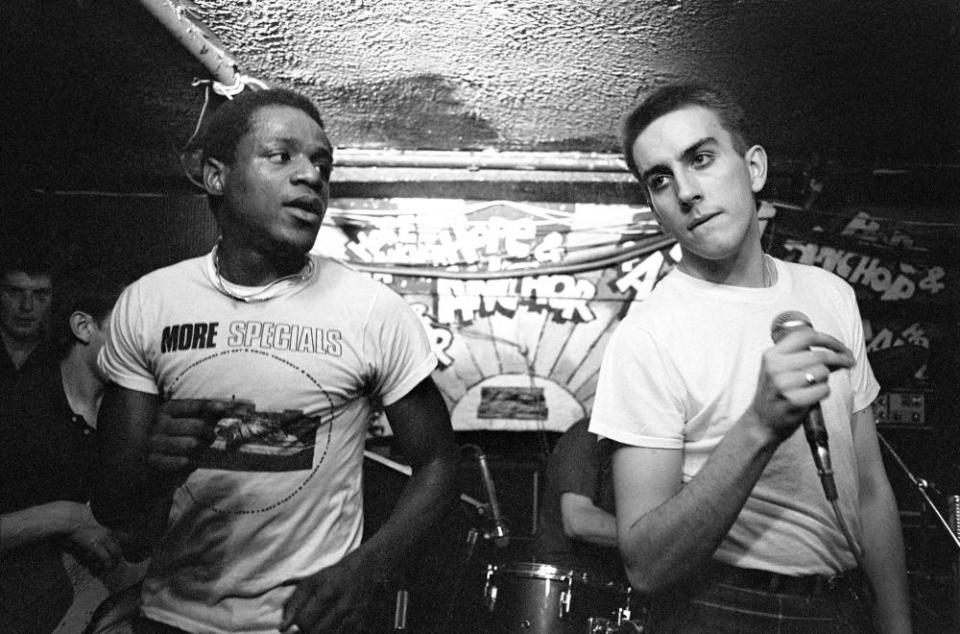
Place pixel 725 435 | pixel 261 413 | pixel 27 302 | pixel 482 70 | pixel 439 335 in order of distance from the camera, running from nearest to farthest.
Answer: pixel 725 435 < pixel 261 413 < pixel 27 302 < pixel 482 70 < pixel 439 335

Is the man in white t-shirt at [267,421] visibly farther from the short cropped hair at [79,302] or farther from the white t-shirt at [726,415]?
the short cropped hair at [79,302]

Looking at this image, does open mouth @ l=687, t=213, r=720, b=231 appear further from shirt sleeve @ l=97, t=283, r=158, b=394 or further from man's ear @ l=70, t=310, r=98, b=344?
man's ear @ l=70, t=310, r=98, b=344

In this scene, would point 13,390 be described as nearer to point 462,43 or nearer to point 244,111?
point 244,111

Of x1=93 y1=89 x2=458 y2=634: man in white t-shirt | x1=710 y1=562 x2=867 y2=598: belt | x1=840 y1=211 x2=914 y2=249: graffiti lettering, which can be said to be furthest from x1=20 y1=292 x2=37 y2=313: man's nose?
x1=840 y1=211 x2=914 y2=249: graffiti lettering

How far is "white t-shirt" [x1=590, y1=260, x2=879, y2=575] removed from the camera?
3.56 ft

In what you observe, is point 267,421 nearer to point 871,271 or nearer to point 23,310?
point 23,310

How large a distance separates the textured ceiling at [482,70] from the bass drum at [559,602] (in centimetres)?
182

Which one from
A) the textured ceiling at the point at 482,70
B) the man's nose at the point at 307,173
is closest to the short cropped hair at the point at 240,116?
the man's nose at the point at 307,173

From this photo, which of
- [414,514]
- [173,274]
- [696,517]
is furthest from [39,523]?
[696,517]

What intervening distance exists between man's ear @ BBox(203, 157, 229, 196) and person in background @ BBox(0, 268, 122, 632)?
0.65 m

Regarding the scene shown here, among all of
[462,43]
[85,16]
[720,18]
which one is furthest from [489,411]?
[85,16]

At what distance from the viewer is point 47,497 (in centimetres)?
189

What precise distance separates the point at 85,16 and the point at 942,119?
3.31 metres

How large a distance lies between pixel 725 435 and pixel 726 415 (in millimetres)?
169
